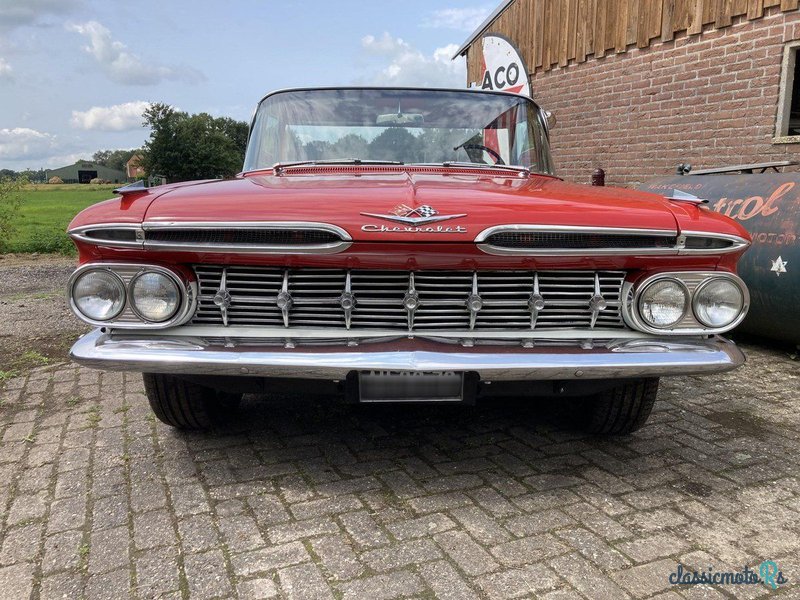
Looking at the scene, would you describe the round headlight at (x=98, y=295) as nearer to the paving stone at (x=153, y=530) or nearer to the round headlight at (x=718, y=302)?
the paving stone at (x=153, y=530)

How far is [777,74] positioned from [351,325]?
224 inches

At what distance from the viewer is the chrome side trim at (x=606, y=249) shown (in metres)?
2.17

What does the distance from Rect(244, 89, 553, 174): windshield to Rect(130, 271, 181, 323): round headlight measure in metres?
1.31

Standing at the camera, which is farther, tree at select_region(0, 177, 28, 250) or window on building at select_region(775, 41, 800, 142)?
tree at select_region(0, 177, 28, 250)

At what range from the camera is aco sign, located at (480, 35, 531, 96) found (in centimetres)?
951

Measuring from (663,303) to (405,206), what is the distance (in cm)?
106

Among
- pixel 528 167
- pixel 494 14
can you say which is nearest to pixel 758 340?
pixel 528 167

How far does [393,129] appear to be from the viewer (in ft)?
11.3

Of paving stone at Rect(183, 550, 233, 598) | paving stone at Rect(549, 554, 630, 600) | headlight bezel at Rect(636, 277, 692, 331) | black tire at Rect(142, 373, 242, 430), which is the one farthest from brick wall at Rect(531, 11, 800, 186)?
paving stone at Rect(183, 550, 233, 598)

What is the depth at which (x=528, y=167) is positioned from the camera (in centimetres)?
347

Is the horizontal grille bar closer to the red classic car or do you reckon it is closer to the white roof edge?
the red classic car

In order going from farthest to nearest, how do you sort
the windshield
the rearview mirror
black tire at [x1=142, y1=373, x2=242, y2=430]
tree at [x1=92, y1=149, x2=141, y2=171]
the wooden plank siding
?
tree at [x1=92, y1=149, x2=141, y2=171]
the wooden plank siding
the rearview mirror
the windshield
black tire at [x1=142, y1=373, x2=242, y2=430]

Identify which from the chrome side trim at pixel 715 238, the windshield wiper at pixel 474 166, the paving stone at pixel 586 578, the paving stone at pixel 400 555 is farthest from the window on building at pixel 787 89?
the paving stone at pixel 400 555

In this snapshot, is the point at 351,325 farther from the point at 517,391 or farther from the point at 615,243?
the point at 615,243
